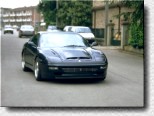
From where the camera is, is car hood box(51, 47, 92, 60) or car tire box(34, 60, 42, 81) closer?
car hood box(51, 47, 92, 60)

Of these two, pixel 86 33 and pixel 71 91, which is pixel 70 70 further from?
pixel 86 33

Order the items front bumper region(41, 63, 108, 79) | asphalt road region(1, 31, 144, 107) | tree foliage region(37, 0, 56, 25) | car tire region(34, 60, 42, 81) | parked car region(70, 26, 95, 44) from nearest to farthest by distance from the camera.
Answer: asphalt road region(1, 31, 144, 107) < front bumper region(41, 63, 108, 79) < car tire region(34, 60, 42, 81) < parked car region(70, 26, 95, 44) < tree foliage region(37, 0, 56, 25)

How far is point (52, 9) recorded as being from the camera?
38.9 m

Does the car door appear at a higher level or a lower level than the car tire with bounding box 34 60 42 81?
higher

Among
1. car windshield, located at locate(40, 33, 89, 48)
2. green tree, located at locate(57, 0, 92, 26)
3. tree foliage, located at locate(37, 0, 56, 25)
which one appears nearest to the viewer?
car windshield, located at locate(40, 33, 89, 48)

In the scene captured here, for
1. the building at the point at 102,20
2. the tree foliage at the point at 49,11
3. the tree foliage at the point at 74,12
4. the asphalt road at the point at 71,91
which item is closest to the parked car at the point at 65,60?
the asphalt road at the point at 71,91

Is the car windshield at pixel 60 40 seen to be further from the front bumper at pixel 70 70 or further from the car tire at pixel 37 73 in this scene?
the front bumper at pixel 70 70

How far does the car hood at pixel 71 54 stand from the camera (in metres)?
8.11

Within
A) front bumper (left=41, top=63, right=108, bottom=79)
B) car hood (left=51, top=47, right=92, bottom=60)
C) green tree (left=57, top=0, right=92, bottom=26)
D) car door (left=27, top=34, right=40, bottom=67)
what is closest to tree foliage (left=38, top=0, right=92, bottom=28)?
green tree (left=57, top=0, right=92, bottom=26)

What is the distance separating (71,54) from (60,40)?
94 centimetres

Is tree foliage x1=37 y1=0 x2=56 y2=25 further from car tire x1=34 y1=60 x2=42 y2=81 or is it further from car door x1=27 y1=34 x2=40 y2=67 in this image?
car tire x1=34 y1=60 x2=42 y2=81

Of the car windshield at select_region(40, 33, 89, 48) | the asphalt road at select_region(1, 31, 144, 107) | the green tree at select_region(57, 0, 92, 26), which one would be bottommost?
the asphalt road at select_region(1, 31, 144, 107)

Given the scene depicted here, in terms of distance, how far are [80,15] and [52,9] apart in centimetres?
844

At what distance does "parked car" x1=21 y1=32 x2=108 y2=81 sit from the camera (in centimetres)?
796
